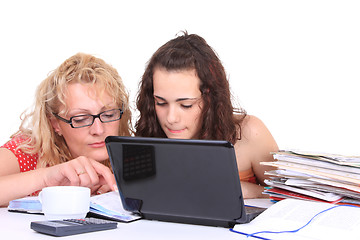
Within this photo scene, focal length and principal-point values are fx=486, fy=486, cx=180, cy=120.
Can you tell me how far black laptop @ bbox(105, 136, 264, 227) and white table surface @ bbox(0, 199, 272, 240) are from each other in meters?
0.03

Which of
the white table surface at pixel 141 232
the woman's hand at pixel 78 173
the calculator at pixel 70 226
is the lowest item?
the white table surface at pixel 141 232

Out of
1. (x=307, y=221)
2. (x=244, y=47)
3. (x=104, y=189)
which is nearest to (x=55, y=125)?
(x=104, y=189)

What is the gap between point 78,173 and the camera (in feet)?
6.21

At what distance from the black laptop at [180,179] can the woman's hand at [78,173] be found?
32 centimetres

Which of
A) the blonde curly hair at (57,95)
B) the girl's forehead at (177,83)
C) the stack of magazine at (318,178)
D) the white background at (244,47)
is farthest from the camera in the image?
the white background at (244,47)

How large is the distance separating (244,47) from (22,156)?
2.26 m

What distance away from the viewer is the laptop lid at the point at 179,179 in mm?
1387

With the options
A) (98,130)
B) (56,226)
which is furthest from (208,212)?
(98,130)

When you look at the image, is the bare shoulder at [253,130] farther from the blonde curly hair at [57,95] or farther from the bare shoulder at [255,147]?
the blonde curly hair at [57,95]

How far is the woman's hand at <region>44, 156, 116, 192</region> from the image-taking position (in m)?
1.88

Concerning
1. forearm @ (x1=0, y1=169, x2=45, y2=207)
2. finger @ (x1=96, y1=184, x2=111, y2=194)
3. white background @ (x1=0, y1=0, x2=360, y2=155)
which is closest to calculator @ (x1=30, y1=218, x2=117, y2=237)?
forearm @ (x1=0, y1=169, x2=45, y2=207)

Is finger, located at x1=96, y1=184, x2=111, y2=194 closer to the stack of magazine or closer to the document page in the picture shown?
the stack of magazine

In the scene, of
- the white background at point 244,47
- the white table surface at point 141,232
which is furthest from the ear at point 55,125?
the white background at point 244,47

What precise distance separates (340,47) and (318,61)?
0.67 feet
